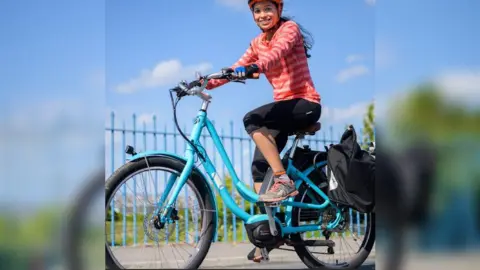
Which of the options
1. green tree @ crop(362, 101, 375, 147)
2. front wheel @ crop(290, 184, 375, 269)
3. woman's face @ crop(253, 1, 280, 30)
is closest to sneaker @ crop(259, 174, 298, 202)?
front wheel @ crop(290, 184, 375, 269)

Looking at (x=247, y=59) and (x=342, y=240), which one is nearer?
(x=247, y=59)

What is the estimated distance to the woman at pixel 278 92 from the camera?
2662 mm

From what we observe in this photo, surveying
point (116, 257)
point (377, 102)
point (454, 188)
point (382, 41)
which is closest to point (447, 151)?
point (454, 188)

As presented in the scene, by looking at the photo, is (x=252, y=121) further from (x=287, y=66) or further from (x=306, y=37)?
(x=306, y=37)

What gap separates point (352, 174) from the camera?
8.84 ft

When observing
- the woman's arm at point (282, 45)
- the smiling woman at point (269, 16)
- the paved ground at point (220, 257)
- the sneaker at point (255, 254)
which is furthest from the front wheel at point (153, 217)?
the smiling woman at point (269, 16)

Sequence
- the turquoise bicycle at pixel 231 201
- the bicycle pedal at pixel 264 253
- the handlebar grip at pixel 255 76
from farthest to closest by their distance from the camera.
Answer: the bicycle pedal at pixel 264 253, the turquoise bicycle at pixel 231 201, the handlebar grip at pixel 255 76

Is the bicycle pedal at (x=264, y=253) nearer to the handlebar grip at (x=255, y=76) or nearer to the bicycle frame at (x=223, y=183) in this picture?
the bicycle frame at (x=223, y=183)

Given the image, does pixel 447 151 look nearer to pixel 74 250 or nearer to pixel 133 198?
pixel 74 250

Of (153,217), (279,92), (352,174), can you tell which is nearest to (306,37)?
(279,92)

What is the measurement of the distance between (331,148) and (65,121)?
53.6 inches

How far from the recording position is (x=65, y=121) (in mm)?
1788

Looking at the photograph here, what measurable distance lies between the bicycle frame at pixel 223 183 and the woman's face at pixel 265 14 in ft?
1.37

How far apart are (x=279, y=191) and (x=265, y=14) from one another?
2.54ft
